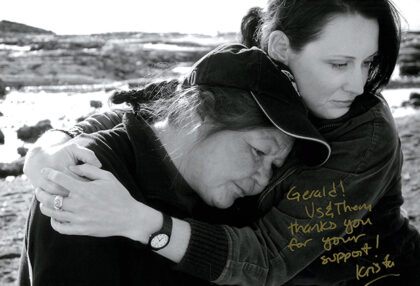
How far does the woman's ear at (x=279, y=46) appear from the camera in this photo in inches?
75.2

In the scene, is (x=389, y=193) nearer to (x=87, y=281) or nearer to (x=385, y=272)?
(x=385, y=272)

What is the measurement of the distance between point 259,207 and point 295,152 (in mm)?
232

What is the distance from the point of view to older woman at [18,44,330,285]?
1379 mm

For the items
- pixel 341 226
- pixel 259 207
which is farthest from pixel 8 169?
pixel 341 226

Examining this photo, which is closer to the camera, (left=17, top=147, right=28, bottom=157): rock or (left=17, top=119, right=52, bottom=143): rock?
(left=17, top=147, right=28, bottom=157): rock

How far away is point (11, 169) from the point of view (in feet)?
13.2

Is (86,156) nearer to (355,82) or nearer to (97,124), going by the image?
(97,124)

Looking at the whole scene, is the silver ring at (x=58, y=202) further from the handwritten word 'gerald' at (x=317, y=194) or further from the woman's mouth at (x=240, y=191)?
the handwritten word 'gerald' at (x=317, y=194)

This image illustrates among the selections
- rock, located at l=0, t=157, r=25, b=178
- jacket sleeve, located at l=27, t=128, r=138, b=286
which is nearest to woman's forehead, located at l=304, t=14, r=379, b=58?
jacket sleeve, located at l=27, t=128, r=138, b=286

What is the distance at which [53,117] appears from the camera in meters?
5.09

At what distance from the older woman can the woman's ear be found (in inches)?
11.2

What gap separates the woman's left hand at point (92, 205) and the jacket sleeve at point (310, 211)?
0.29 meters

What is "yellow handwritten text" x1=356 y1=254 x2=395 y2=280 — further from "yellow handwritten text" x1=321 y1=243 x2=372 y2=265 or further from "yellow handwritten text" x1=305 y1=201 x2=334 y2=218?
"yellow handwritten text" x1=305 y1=201 x2=334 y2=218

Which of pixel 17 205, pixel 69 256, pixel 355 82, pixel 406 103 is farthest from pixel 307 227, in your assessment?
pixel 406 103
